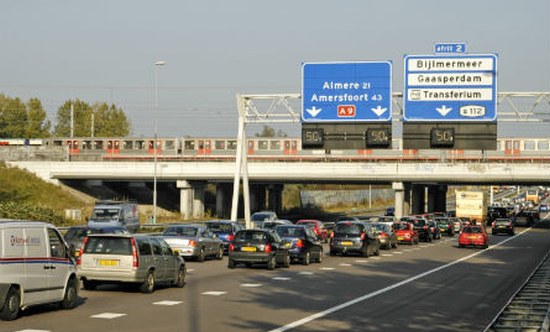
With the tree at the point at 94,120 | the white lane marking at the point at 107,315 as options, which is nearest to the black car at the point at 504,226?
the white lane marking at the point at 107,315

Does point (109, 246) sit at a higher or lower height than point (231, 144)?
lower

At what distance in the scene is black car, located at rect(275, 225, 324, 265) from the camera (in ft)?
112

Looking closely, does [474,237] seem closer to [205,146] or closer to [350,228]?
[350,228]

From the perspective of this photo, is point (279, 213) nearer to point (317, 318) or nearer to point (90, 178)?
point (90, 178)

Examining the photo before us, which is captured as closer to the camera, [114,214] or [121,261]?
[121,261]

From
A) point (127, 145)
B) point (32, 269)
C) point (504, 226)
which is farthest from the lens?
point (127, 145)

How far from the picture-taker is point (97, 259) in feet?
71.0

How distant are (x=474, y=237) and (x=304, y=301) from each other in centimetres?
3081

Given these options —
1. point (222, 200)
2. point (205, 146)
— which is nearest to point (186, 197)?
point (205, 146)

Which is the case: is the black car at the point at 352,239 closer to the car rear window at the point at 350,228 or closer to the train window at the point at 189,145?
the car rear window at the point at 350,228

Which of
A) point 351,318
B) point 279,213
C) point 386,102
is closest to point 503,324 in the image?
point 351,318

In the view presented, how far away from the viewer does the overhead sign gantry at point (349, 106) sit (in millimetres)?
43000

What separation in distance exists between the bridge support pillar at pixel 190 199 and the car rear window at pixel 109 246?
5537cm

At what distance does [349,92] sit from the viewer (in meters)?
43.2
